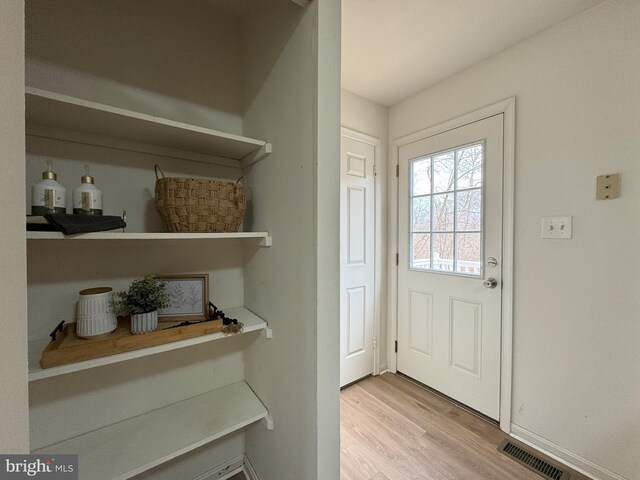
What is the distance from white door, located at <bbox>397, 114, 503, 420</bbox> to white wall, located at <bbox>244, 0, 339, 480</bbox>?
1.30 metres

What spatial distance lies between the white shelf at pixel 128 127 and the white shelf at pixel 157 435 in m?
1.07

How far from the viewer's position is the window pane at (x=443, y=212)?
190 cm

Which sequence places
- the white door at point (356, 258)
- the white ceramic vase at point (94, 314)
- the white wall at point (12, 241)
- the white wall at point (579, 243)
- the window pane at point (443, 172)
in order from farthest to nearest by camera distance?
the white door at point (356, 258), the window pane at point (443, 172), the white wall at point (579, 243), the white ceramic vase at point (94, 314), the white wall at point (12, 241)

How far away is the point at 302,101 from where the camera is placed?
2.99 feet

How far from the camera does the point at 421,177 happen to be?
2.08 m

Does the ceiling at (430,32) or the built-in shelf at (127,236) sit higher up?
the ceiling at (430,32)

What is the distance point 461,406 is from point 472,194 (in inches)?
58.8

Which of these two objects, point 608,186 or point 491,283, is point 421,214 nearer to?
point 491,283

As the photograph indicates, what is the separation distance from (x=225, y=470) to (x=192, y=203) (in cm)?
133

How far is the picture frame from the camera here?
1.04 metres

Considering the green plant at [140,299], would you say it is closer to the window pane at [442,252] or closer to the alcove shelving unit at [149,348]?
the alcove shelving unit at [149,348]

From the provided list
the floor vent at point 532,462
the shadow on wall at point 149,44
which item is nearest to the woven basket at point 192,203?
the shadow on wall at point 149,44

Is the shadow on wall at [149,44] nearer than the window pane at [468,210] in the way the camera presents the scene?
Yes

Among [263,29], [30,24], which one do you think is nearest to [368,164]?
[263,29]
